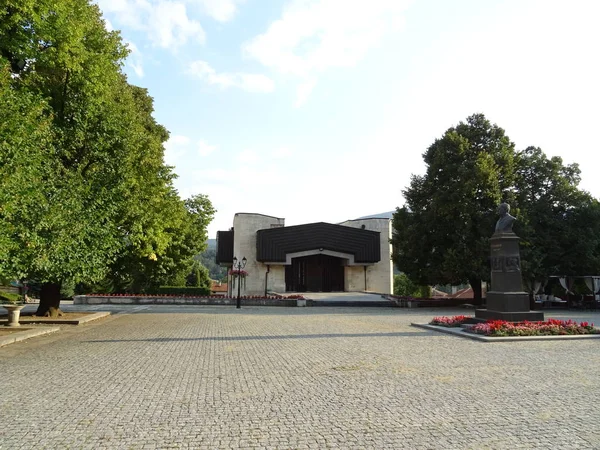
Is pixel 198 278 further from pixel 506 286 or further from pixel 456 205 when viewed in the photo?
pixel 506 286

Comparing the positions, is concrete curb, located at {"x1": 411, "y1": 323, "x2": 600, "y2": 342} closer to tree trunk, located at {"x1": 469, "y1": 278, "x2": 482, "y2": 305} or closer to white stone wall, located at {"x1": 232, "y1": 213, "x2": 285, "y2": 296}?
tree trunk, located at {"x1": 469, "y1": 278, "x2": 482, "y2": 305}

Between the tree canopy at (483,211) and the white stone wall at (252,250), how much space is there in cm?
1905

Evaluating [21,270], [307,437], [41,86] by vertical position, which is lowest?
[307,437]

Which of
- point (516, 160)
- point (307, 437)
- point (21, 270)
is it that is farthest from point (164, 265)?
point (307, 437)

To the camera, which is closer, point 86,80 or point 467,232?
point 86,80

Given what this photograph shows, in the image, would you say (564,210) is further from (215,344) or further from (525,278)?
(215,344)

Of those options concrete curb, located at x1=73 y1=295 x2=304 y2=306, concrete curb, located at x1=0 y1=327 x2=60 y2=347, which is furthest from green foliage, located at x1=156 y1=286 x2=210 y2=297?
concrete curb, located at x1=0 y1=327 x2=60 y2=347

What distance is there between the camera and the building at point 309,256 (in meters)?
47.1

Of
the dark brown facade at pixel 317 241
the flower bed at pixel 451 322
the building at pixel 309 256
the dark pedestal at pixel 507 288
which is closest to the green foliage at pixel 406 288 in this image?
the building at pixel 309 256

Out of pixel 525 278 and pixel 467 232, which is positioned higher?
pixel 467 232

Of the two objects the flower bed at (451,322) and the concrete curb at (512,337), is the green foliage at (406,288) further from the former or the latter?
the concrete curb at (512,337)

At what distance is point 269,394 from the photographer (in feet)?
21.1

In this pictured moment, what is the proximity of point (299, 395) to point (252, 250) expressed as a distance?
44.2m

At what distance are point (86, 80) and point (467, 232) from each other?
22132mm
